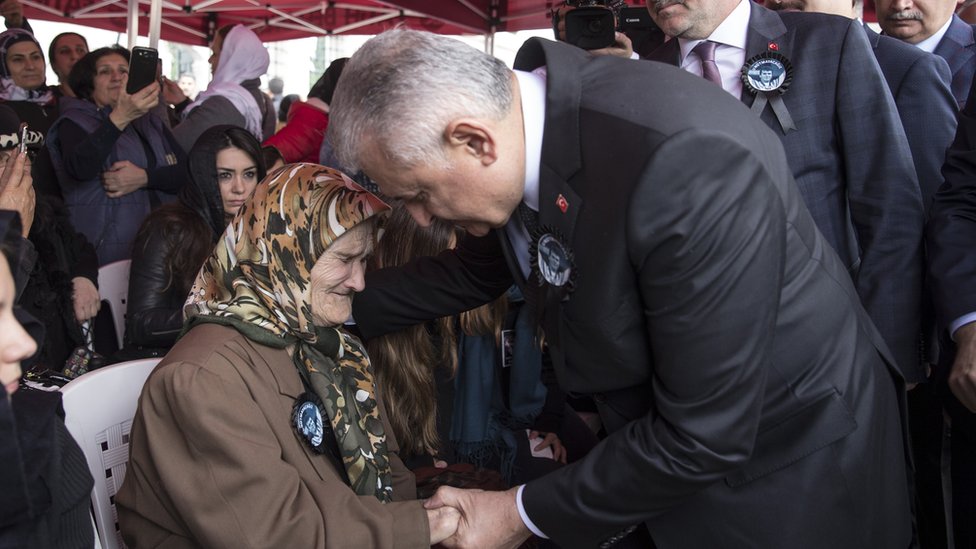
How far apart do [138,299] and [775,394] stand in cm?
259

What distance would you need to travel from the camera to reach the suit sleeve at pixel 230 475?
1.54 meters

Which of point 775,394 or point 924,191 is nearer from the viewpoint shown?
point 775,394

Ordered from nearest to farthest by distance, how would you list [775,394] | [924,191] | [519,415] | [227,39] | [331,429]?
[775,394]
[331,429]
[924,191]
[519,415]
[227,39]

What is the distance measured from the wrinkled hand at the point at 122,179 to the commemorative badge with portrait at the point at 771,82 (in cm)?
304

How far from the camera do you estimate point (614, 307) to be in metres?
1.38

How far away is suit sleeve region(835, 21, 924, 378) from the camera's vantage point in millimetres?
1990

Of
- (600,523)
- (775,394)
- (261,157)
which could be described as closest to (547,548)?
(600,523)

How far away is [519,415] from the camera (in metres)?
2.98

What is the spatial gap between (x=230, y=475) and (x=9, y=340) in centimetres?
49

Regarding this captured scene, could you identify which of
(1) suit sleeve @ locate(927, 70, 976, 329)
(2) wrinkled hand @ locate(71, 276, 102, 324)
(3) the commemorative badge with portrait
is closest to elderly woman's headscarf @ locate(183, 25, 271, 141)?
(2) wrinkled hand @ locate(71, 276, 102, 324)

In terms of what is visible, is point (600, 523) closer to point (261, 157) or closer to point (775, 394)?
point (775, 394)

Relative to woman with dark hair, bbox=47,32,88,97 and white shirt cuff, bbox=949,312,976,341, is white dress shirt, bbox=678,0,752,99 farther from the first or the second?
woman with dark hair, bbox=47,32,88,97

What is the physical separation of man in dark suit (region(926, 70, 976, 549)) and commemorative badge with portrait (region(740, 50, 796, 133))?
0.37 metres

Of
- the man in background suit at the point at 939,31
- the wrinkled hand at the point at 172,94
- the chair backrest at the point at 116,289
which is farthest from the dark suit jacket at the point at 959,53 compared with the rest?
the wrinkled hand at the point at 172,94
